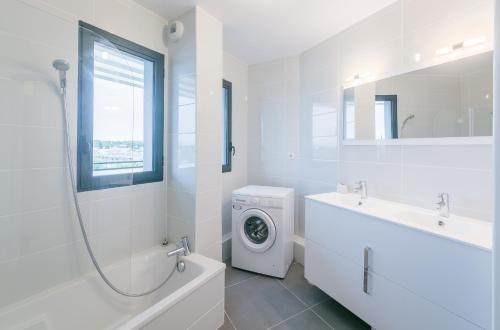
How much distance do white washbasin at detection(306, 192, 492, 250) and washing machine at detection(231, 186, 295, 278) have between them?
18.6 inches

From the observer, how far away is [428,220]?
4.66 ft

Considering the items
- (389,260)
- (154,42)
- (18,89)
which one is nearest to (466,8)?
(389,260)

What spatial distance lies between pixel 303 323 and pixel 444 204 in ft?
4.09

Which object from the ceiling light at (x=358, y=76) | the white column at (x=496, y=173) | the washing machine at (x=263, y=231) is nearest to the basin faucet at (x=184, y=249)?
the washing machine at (x=263, y=231)

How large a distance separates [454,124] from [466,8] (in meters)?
0.69

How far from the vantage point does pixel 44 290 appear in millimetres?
1302

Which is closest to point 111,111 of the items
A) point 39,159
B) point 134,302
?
point 39,159

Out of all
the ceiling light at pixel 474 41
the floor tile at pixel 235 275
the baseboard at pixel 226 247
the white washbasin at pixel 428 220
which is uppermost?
the ceiling light at pixel 474 41

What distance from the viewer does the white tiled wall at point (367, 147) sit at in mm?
1354

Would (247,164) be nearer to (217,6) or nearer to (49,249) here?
(217,6)

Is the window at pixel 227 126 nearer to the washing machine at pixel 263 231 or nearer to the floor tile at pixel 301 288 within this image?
the washing machine at pixel 263 231

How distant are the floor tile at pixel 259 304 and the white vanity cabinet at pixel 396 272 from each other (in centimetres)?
30

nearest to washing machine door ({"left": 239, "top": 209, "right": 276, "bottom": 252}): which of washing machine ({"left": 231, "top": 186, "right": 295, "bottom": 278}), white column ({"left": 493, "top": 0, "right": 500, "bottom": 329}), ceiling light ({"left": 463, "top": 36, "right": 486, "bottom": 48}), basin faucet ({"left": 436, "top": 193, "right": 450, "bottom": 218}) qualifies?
washing machine ({"left": 231, "top": 186, "right": 295, "bottom": 278})

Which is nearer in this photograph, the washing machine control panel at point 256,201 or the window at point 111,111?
the window at point 111,111
